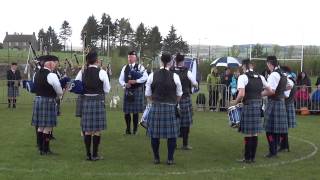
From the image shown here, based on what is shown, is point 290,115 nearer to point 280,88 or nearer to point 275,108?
point 275,108

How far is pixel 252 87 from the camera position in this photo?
7566 millimetres

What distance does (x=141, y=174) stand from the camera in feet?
21.9

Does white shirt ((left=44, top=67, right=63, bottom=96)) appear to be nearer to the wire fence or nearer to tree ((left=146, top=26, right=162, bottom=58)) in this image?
the wire fence

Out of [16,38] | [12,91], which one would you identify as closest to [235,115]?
[12,91]

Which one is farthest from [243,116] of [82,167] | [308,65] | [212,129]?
[308,65]

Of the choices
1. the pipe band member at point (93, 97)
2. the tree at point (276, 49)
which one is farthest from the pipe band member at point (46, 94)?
the tree at point (276, 49)

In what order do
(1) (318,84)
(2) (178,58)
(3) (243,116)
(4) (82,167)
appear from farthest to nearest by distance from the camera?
(1) (318,84) < (2) (178,58) < (3) (243,116) < (4) (82,167)

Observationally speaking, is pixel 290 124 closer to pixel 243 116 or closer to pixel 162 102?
pixel 243 116

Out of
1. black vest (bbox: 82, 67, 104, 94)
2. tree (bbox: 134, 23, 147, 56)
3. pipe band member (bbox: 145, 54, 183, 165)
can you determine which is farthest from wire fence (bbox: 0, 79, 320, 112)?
tree (bbox: 134, 23, 147, 56)

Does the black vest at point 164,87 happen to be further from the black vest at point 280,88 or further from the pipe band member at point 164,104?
the black vest at point 280,88

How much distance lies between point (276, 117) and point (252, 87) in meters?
0.99

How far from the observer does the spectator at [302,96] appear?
50.8ft

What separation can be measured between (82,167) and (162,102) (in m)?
1.48

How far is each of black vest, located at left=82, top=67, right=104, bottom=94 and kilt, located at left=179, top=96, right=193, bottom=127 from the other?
1.81 metres
